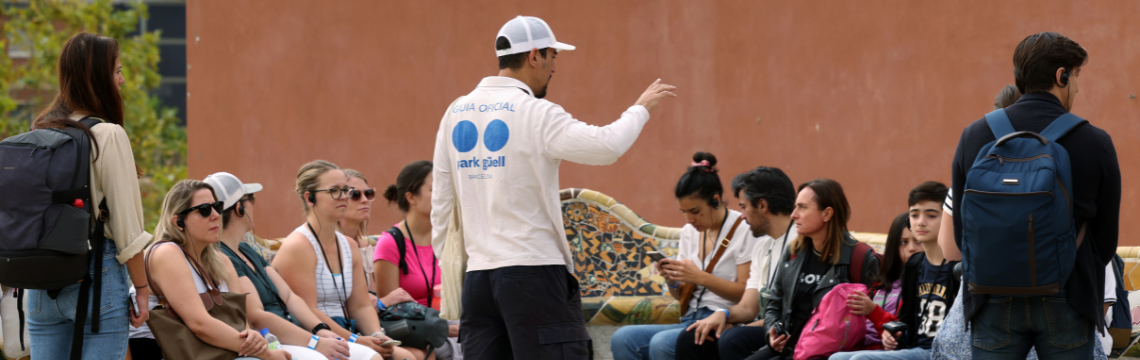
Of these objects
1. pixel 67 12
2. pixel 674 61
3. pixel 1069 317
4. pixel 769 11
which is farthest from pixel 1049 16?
pixel 67 12

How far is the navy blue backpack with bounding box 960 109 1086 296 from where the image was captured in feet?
7.72

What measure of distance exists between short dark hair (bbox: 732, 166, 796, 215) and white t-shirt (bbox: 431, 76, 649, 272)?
5.36ft

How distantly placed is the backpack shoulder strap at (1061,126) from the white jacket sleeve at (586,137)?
43.6 inches

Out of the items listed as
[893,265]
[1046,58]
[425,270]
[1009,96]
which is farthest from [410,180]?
[1046,58]

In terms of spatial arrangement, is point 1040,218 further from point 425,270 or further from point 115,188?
point 425,270

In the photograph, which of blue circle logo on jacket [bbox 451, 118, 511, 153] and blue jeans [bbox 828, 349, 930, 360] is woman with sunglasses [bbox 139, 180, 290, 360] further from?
blue jeans [bbox 828, 349, 930, 360]

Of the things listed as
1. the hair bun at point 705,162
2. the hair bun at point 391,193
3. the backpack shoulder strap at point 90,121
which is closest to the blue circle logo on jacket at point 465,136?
the backpack shoulder strap at point 90,121

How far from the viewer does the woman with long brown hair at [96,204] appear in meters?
3.03

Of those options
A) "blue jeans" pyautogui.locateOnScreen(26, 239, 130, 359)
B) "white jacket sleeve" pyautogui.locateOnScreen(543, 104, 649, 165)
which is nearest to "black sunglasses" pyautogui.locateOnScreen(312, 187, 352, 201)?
"blue jeans" pyautogui.locateOnScreen(26, 239, 130, 359)

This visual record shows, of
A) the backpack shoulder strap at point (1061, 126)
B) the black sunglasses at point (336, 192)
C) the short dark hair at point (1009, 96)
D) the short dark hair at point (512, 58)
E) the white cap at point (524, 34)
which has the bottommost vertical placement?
the black sunglasses at point (336, 192)

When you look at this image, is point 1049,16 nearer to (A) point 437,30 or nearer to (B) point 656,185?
(B) point 656,185

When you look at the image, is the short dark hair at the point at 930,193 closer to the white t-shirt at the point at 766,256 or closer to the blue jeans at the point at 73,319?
the white t-shirt at the point at 766,256

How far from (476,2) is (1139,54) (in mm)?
4369

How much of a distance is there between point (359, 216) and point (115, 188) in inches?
68.3
